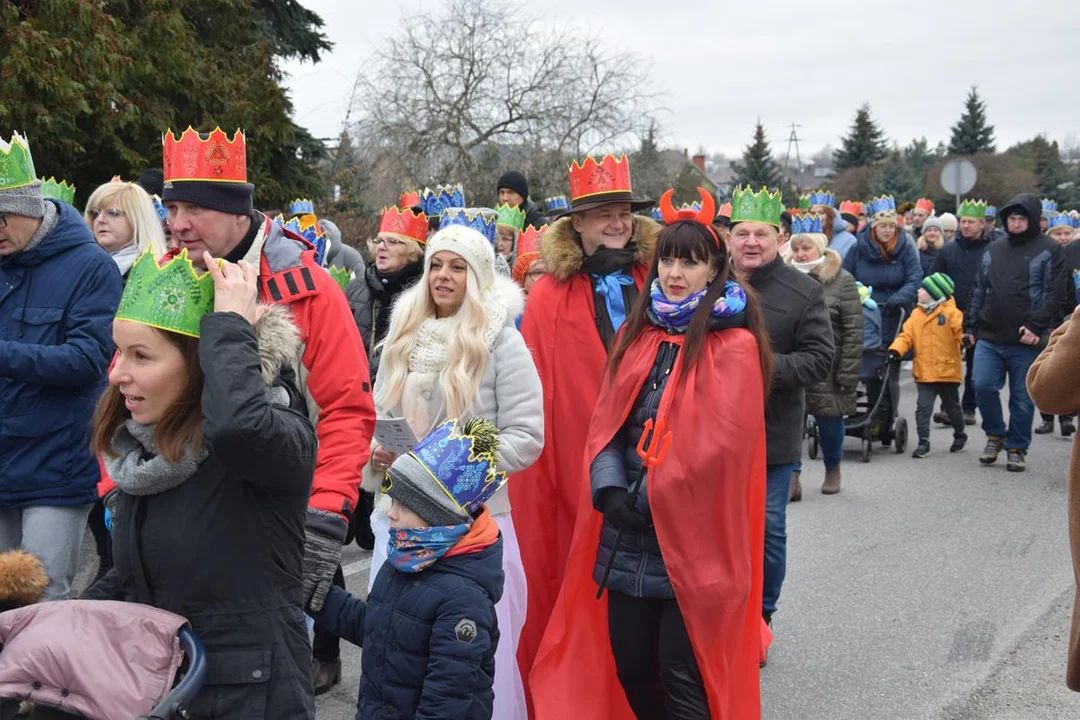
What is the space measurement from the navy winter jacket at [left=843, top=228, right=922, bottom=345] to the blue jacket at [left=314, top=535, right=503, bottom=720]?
8.98 meters

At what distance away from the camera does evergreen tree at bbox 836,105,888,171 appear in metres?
60.8

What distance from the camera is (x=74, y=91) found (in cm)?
977

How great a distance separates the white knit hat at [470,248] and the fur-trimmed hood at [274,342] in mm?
1641

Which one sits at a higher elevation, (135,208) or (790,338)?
(135,208)

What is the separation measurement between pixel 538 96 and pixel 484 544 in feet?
96.5

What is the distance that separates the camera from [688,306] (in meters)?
4.02

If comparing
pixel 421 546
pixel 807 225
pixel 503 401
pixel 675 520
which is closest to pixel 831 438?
pixel 807 225

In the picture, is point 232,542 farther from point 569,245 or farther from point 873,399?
point 873,399

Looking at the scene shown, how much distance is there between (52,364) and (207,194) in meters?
1.31

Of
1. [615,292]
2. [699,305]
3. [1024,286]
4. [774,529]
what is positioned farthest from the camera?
[1024,286]

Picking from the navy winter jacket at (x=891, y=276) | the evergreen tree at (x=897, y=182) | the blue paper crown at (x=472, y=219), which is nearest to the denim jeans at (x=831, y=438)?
the navy winter jacket at (x=891, y=276)

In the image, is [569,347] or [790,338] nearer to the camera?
[569,347]

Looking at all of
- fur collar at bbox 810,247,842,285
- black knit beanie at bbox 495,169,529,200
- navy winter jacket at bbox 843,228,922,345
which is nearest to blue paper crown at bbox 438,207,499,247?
fur collar at bbox 810,247,842,285

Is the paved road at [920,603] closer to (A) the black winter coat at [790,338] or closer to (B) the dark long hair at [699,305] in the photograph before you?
(A) the black winter coat at [790,338]
